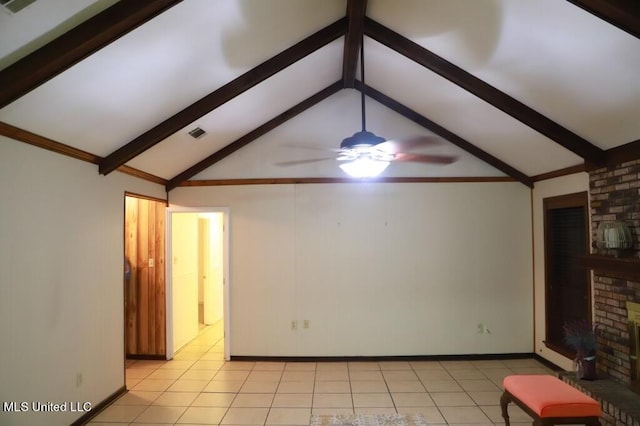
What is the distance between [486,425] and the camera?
3.23 metres

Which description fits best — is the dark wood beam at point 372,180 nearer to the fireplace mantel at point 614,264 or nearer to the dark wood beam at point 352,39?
the dark wood beam at point 352,39

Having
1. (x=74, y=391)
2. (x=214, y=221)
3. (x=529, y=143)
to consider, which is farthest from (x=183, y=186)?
(x=529, y=143)

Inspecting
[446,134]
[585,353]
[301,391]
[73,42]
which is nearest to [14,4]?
[73,42]

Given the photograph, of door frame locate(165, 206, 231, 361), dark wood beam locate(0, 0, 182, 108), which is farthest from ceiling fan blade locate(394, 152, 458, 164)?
door frame locate(165, 206, 231, 361)

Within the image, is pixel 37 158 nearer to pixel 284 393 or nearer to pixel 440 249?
pixel 284 393

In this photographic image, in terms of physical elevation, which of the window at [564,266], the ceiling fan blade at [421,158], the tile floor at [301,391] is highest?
the ceiling fan blade at [421,158]

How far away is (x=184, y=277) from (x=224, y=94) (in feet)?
10.2

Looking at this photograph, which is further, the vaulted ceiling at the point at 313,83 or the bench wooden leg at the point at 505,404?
the bench wooden leg at the point at 505,404

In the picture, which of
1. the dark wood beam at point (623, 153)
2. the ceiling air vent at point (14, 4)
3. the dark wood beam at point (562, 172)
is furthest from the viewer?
the dark wood beam at point (562, 172)

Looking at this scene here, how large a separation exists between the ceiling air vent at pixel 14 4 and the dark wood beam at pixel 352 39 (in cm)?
220

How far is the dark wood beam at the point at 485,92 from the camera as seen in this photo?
3.43 m

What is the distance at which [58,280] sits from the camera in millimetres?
3023

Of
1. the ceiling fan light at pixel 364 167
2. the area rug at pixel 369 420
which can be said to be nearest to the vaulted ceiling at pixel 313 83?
the ceiling fan light at pixel 364 167

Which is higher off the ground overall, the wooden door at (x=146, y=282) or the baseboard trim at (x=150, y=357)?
the wooden door at (x=146, y=282)
